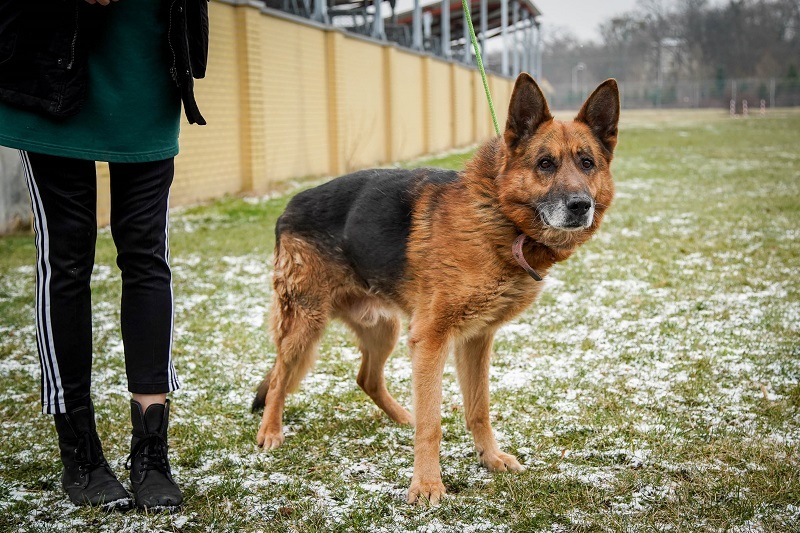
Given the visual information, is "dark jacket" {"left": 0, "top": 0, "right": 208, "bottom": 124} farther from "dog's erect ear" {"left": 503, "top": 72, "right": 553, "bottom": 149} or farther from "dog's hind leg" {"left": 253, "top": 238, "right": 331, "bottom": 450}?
"dog's erect ear" {"left": 503, "top": 72, "right": 553, "bottom": 149}

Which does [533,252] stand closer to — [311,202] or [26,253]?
[311,202]

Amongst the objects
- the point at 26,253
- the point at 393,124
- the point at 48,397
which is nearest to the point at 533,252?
the point at 48,397

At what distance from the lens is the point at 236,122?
510 inches

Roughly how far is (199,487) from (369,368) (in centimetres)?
108

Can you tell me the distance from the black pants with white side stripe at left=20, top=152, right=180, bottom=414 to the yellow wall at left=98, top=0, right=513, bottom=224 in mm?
7304

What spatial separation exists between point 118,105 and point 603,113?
6.09 ft

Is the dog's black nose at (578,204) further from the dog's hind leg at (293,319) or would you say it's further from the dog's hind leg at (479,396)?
the dog's hind leg at (293,319)

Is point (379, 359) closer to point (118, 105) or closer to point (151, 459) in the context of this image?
point (151, 459)

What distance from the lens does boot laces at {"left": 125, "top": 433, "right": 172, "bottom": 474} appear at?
8.32 ft

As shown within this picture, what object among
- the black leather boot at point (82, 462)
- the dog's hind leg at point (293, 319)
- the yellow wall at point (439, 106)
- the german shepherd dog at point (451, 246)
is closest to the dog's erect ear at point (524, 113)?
the german shepherd dog at point (451, 246)

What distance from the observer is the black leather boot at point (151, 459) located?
8.17 ft

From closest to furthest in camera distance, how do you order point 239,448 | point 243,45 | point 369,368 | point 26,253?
point 239,448 → point 369,368 → point 26,253 → point 243,45

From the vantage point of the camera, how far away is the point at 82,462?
253 cm

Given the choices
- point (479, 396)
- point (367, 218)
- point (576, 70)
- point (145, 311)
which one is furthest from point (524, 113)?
point (576, 70)
